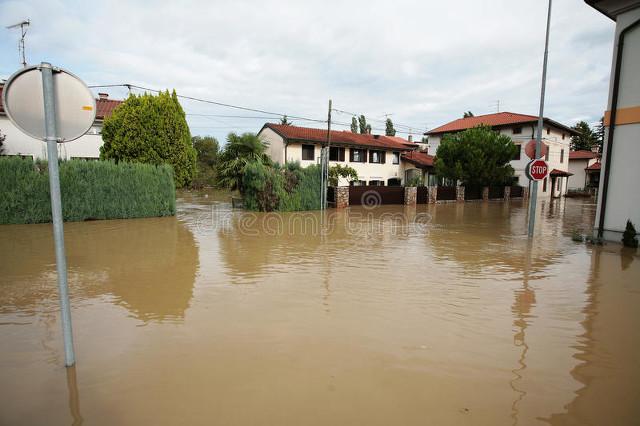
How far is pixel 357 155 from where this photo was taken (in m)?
31.8

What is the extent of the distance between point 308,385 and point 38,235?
1191cm

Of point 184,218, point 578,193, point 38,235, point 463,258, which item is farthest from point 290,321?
point 578,193

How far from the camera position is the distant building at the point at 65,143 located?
20656 mm

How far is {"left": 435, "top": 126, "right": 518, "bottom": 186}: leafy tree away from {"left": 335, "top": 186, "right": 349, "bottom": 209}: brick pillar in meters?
11.2

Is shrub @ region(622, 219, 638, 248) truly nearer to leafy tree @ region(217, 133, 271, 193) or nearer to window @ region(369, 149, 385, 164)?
leafy tree @ region(217, 133, 271, 193)

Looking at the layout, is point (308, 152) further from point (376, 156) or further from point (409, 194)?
point (409, 194)

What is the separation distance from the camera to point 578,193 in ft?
135

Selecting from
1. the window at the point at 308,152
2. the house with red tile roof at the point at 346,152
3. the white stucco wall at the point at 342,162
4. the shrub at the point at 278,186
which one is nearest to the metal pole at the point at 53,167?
the shrub at the point at 278,186

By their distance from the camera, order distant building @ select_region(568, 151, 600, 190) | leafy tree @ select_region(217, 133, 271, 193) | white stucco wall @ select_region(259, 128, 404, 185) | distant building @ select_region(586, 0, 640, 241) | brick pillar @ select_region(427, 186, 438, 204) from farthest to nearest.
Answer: distant building @ select_region(568, 151, 600, 190), white stucco wall @ select_region(259, 128, 404, 185), brick pillar @ select_region(427, 186, 438, 204), leafy tree @ select_region(217, 133, 271, 193), distant building @ select_region(586, 0, 640, 241)

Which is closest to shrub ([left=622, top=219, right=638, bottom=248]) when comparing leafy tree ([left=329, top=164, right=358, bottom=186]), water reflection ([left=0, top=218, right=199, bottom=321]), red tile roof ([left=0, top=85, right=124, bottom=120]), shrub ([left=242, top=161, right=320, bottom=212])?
water reflection ([left=0, top=218, right=199, bottom=321])

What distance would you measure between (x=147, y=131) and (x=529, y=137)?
34458 mm

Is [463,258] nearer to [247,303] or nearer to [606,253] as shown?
[606,253]

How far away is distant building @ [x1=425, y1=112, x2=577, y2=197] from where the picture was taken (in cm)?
3550

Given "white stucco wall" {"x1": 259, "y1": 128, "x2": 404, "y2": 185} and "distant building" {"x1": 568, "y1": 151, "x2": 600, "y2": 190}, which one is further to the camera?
"distant building" {"x1": 568, "y1": 151, "x2": 600, "y2": 190}
